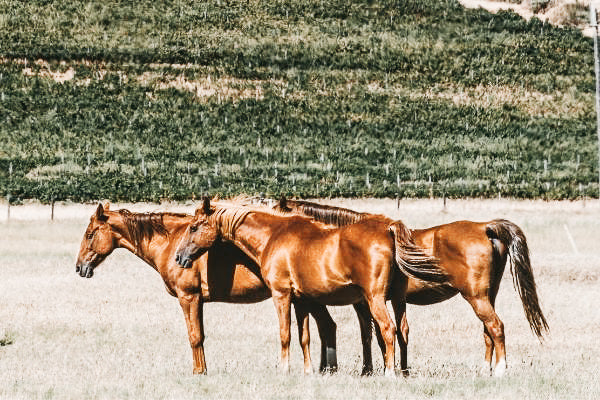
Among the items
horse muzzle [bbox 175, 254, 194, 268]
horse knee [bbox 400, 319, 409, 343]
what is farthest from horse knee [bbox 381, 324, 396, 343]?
horse muzzle [bbox 175, 254, 194, 268]

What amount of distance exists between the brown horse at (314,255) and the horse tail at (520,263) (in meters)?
0.87

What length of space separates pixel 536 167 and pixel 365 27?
35.9 m

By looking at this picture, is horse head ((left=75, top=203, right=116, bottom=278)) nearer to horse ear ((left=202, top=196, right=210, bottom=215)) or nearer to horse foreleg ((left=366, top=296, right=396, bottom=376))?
horse ear ((left=202, top=196, right=210, bottom=215))

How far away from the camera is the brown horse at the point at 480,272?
12.8 m

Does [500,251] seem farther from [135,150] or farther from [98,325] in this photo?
[135,150]

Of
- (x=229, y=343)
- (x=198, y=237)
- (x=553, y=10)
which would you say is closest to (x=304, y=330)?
(x=198, y=237)

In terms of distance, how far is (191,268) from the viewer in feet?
43.8

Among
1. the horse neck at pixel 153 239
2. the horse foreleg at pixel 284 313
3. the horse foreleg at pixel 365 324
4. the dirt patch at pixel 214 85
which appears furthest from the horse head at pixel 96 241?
the dirt patch at pixel 214 85

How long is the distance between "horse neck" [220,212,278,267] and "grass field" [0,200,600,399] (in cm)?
150

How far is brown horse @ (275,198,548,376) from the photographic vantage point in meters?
12.8

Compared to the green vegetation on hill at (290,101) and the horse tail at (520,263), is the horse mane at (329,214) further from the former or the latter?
the green vegetation on hill at (290,101)

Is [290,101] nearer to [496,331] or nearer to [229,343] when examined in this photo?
[229,343]

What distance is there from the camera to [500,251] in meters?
13.1

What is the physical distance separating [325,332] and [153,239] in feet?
8.50
